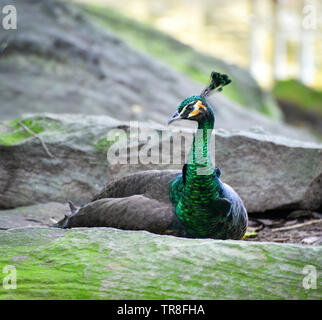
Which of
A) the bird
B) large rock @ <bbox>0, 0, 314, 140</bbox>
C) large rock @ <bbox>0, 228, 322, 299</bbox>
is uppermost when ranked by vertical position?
large rock @ <bbox>0, 0, 314, 140</bbox>

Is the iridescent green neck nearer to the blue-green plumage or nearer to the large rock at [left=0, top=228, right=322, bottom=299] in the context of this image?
the blue-green plumage

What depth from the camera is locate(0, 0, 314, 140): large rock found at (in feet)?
22.7

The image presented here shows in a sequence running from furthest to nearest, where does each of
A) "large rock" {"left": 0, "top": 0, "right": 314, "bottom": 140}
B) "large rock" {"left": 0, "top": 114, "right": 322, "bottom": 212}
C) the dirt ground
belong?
"large rock" {"left": 0, "top": 0, "right": 314, "bottom": 140}
"large rock" {"left": 0, "top": 114, "right": 322, "bottom": 212}
the dirt ground

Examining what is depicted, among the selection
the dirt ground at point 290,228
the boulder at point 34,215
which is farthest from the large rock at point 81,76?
the dirt ground at point 290,228

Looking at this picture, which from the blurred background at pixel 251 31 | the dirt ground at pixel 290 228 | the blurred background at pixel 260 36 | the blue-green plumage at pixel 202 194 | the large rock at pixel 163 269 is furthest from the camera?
the blurred background at pixel 251 31

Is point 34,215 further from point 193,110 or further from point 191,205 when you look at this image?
point 193,110

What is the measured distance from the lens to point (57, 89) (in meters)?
7.14

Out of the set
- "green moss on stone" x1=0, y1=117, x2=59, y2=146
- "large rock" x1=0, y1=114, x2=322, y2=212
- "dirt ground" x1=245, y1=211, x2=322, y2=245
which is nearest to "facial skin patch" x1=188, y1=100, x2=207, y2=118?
"dirt ground" x1=245, y1=211, x2=322, y2=245

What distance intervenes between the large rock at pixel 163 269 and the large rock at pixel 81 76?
4.11 metres

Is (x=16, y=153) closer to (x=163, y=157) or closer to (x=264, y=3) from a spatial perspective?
(x=163, y=157)

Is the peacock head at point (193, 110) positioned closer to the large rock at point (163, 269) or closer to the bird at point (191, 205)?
the bird at point (191, 205)

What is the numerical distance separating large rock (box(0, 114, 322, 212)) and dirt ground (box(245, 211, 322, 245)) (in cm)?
11

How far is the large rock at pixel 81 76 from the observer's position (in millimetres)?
6906

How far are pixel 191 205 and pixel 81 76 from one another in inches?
199
